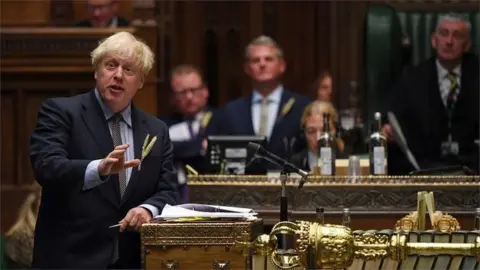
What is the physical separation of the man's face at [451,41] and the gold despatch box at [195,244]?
11.6 ft

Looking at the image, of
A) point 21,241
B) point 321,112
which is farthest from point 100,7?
point 321,112

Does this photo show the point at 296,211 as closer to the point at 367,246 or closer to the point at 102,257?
the point at 102,257

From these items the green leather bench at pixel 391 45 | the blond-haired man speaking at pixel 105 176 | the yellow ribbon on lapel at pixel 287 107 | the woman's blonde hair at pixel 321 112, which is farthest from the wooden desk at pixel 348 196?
the green leather bench at pixel 391 45

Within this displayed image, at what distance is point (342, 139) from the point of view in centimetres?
787

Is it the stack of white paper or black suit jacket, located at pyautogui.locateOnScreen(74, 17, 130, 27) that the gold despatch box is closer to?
the stack of white paper

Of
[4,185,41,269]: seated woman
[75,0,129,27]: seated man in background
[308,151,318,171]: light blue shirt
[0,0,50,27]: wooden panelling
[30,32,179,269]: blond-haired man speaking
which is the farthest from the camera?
[0,0,50,27]: wooden panelling

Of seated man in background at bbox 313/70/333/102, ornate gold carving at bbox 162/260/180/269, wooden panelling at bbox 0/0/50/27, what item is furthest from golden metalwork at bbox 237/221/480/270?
wooden panelling at bbox 0/0/50/27

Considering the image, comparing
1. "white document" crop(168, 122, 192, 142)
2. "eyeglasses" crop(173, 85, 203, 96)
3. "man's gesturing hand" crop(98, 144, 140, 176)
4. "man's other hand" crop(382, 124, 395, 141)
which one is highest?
"man's gesturing hand" crop(98, 144, 140, 176)

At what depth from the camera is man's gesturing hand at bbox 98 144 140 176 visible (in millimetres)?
4898

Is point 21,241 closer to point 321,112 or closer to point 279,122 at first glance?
point 279,122

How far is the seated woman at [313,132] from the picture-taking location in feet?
23.7

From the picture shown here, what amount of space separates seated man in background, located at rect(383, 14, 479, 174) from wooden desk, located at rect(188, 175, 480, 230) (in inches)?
51.2

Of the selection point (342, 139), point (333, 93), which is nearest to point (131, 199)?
point (342, 139)

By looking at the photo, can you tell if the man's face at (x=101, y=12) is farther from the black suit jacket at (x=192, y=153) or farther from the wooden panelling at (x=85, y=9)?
the black suit jacket at (x=192, y=153)
